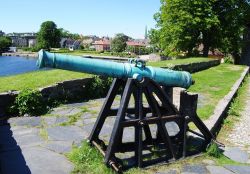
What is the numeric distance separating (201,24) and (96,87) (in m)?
20.7

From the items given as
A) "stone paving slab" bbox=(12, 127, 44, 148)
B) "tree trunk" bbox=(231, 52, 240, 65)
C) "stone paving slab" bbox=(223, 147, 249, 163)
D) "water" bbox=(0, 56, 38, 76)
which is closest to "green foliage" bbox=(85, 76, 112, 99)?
"stone paving slab" bbox=(12, 127, 44, 148)

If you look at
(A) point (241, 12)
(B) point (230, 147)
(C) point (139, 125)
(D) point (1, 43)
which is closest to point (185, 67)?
(B) point (230, 147)

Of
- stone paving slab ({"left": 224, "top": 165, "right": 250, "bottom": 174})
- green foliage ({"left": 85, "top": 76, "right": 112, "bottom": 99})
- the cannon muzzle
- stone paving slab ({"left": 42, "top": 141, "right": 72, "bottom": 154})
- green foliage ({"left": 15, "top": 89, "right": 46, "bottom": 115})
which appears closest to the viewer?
the cannon muzzle

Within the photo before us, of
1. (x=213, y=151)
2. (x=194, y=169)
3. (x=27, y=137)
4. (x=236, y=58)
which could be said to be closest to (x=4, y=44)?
(x=236, y=58)

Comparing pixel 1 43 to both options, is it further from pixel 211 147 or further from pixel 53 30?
pixel 211 147

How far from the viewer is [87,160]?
510 cm

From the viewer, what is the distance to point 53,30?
10950cm

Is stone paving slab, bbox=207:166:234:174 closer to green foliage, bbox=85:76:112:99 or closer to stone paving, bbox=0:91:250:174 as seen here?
stone paving, bbox=0:91:250:174

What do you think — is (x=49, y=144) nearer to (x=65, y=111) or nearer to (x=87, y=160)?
(x=87, y=160)

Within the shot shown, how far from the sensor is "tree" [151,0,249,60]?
28.7 metres

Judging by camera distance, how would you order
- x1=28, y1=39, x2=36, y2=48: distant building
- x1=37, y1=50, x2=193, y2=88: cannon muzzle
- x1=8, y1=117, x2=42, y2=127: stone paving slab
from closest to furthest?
x1=37, y1=50, x2=193, y2=88: cannon muzzle → x1=8, y1=117, x2=42, y2=127: stone paving slab → x1=28, y1=39, x2=36, y2=48: distant building

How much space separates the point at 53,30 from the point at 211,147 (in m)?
108

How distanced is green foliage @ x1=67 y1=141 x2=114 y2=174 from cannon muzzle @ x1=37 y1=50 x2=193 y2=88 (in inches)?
48.8

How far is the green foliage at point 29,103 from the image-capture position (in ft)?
24.8
